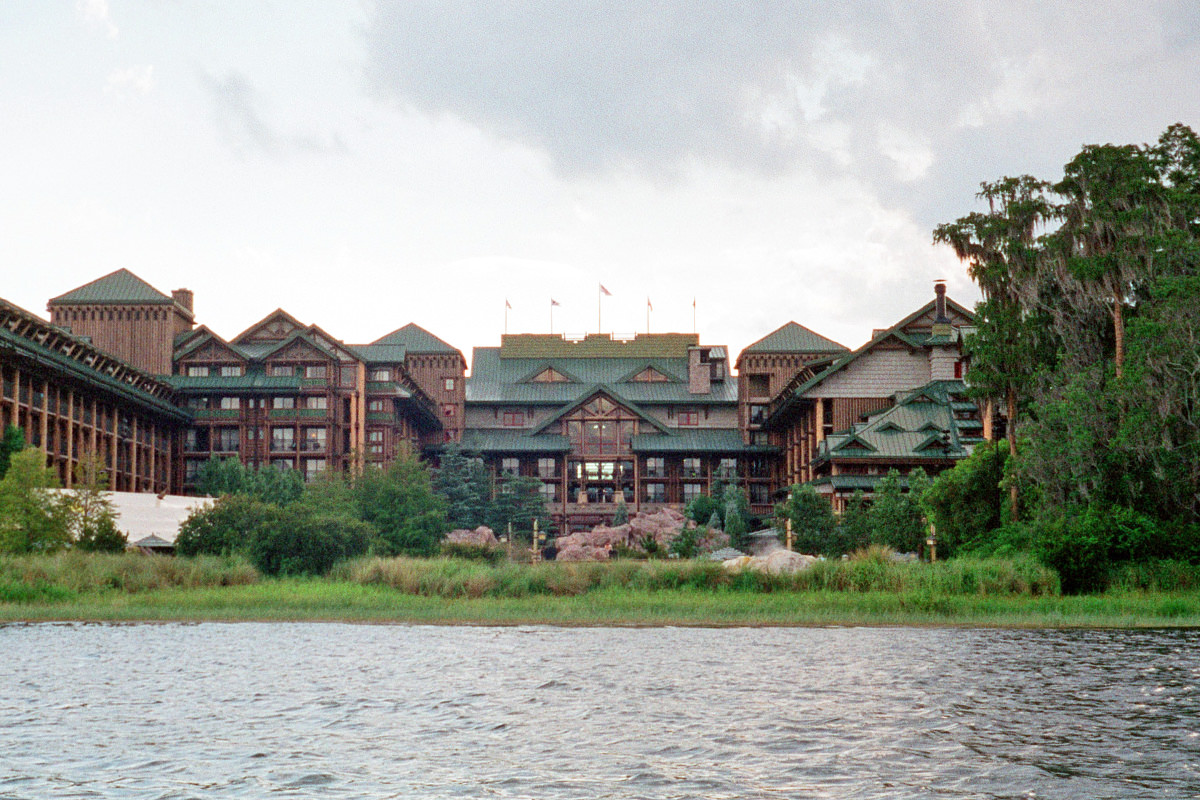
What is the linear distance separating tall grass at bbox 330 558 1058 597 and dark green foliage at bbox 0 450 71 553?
14.7 meters

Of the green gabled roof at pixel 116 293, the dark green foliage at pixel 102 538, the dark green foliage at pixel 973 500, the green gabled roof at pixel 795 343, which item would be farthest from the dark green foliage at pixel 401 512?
the green gabled roof at pixel 795 343

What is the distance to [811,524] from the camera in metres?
63.0

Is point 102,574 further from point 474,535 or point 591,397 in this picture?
point 591,397

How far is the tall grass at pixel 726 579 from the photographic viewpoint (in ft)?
126

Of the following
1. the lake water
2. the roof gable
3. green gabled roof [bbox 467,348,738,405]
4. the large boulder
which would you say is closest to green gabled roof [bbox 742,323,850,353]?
green gabled roof [bbox 467,348,738,405]

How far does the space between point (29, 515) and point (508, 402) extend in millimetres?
61571

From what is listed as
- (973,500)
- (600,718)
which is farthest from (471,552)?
(600,718)

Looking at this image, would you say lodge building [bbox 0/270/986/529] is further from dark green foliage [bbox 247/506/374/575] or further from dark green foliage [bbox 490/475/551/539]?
dark green foliage [bbox 247/506/374/575]

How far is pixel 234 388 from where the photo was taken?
8975cm

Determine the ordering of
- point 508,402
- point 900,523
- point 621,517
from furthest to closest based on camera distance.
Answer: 1. point 508,402
2. point 621,517
3. point 900,523

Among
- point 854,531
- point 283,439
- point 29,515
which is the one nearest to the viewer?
point 29,515

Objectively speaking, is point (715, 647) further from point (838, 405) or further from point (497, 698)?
point (838, 405)

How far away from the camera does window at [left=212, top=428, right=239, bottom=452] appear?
302ft

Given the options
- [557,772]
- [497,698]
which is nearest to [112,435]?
[497,698]
